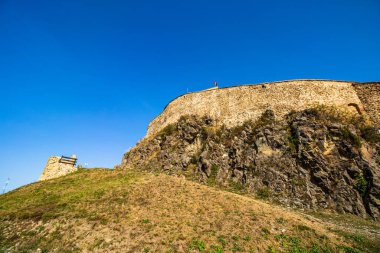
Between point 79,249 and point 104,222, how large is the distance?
223cm

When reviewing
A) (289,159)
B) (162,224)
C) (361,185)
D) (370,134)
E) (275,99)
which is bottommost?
(162,224)

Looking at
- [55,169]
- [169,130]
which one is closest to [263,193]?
[169,130]

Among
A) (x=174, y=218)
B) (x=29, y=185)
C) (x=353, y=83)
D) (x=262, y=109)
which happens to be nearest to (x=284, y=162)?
(x=262, y=109)

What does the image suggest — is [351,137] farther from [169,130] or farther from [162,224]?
[169,130]

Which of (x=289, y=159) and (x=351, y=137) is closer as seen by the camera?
(x=351, y=137)

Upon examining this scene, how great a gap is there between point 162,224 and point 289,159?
1465 centimetres

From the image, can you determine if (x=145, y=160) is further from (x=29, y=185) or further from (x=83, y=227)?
(x=83, y=227)

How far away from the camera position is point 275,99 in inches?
1174

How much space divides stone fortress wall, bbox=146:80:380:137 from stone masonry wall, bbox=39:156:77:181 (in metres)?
15.7

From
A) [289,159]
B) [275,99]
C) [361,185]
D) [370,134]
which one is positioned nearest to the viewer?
[361,185]

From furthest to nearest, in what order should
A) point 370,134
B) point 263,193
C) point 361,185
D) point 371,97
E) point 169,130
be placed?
point 169,130 < point 371,97 < point 370,134 < point 263,193 < point 361,185

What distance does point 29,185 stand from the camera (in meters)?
22.7

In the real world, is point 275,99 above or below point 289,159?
above

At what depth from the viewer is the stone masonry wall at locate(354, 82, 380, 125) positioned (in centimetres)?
2523
